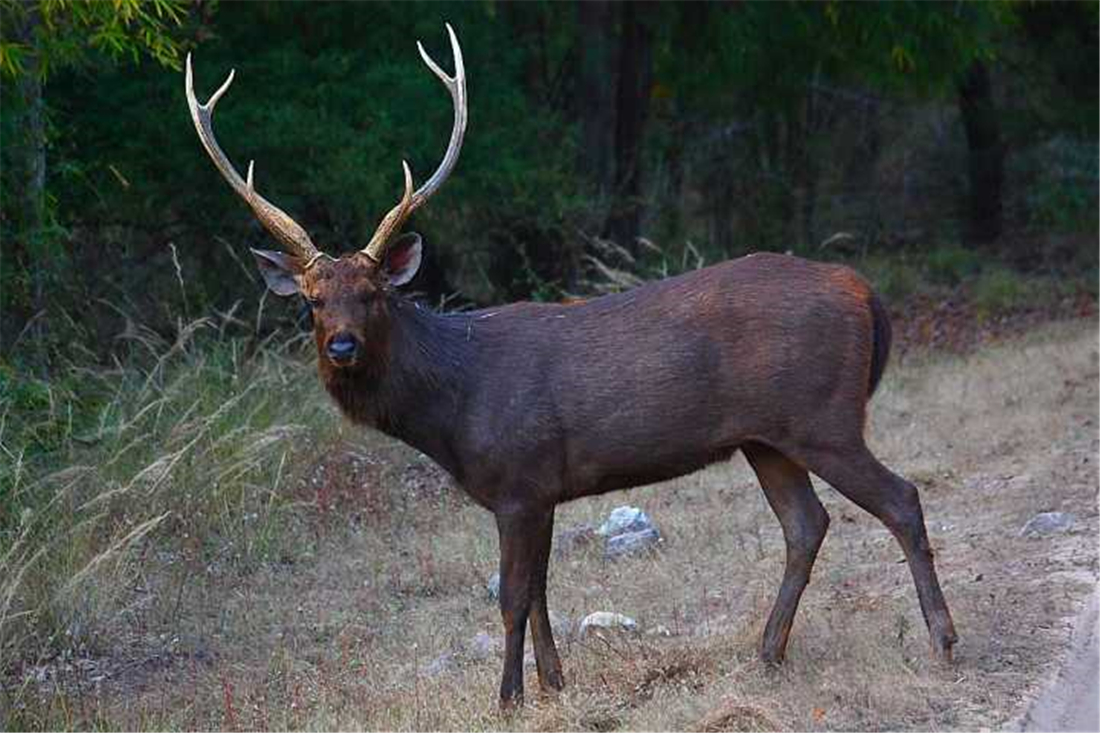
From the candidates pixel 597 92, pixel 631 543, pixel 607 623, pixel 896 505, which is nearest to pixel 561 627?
pixel 607 623

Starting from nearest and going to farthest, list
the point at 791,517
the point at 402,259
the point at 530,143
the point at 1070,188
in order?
1. the point at 402,259
2. the point at 791,517
3. the point at 530,143
4. the point at 1070,188

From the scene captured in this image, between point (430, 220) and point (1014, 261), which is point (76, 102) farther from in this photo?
point (1014, 261)

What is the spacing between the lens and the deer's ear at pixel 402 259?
7367 mm

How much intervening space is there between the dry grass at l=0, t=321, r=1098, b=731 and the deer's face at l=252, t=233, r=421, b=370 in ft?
4.73

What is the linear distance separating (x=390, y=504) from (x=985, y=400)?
15.4 feet

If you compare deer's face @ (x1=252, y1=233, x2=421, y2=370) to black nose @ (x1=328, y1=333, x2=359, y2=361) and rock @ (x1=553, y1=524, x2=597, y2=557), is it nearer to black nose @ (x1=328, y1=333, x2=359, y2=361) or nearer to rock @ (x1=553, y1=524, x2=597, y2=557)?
black nose @ (x1=328, y1=333, x2=359, y2=361)

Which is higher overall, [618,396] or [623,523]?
[618,396]

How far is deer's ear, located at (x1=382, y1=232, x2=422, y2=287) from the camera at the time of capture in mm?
7367

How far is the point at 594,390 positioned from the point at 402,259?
3.03 ft

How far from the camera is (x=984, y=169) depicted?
23.5m

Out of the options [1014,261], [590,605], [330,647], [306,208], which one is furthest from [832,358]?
[1014,261]

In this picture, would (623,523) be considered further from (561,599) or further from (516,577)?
(516,577)

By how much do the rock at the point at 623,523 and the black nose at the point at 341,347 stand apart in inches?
131

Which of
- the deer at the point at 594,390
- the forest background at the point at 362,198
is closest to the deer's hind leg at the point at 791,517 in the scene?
the deer at the point at 594,390
